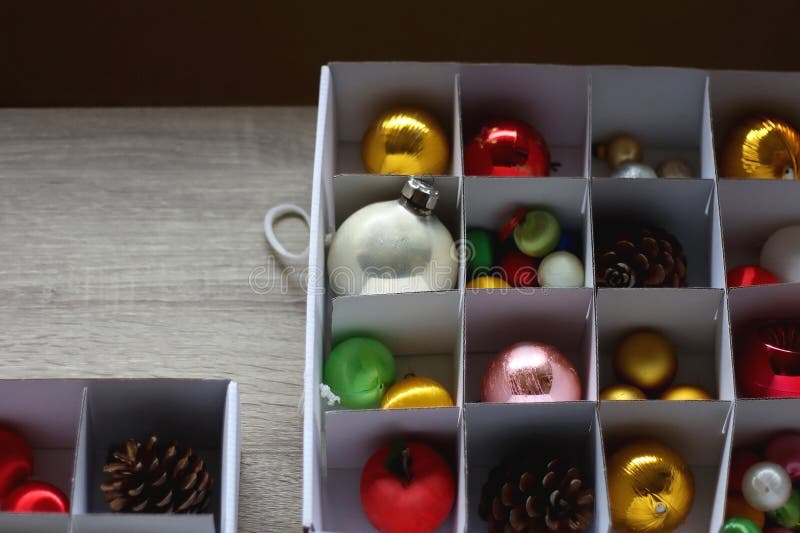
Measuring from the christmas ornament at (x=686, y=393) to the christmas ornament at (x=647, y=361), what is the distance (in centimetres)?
1

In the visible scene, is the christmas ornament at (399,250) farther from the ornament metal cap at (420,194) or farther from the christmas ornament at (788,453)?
the christmas ornament at (788,453)

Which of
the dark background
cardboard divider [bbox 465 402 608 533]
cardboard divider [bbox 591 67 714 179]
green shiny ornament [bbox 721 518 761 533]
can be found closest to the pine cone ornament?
cardboard divider [bbox 465 402 608 533]

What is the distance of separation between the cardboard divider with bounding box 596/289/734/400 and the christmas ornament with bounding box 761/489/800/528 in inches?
4.3

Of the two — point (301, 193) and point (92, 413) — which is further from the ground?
point (301, 193)

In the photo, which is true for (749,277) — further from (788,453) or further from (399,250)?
(399,250)

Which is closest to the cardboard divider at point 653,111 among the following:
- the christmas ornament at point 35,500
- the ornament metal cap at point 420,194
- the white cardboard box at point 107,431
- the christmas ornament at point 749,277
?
the christmas ornament at point 749,277

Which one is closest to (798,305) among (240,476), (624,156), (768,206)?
(768,206)

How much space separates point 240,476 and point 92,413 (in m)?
0.15

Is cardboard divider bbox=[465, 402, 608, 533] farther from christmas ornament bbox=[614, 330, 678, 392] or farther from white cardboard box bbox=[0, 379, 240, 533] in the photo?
white cardboard box bbox=[0, 379, 240, 533]

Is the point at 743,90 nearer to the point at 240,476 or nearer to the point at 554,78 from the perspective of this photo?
the point at 554,78

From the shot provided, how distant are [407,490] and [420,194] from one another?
28cm

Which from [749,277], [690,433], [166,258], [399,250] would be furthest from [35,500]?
[749,277]

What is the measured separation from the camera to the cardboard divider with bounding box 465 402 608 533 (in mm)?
856

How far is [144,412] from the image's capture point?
886mm
